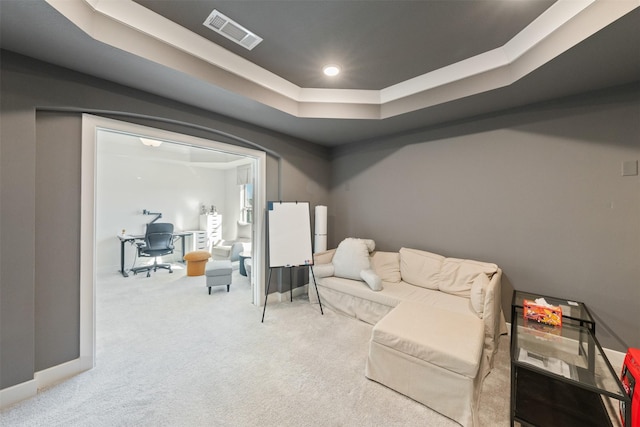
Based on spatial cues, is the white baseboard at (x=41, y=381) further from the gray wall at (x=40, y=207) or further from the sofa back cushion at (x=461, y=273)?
the sofa back cushion at (x=461, y=273)

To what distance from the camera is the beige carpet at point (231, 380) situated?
5.16ft

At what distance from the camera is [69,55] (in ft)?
5.54

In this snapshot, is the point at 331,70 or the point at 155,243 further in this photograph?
the point at 155,243

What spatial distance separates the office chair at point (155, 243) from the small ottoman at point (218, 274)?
1609mm

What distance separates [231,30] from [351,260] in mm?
2654

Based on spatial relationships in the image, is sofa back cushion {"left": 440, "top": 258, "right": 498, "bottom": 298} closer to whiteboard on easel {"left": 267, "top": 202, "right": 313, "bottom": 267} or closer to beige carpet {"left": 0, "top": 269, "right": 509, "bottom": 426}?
beige carpet {"left": 0, "top": 269, "right": 509, "bottom": 426}

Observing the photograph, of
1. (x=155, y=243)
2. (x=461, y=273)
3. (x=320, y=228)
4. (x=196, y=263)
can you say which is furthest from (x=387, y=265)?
(x=155, y=243)

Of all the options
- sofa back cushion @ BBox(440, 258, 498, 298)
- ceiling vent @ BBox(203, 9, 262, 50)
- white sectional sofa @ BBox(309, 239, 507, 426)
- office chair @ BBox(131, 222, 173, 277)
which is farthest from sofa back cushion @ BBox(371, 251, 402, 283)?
office chair @ BBox(131, 222, 173, 277)

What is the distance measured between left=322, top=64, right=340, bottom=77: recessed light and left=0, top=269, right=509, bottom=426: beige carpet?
2.76 m

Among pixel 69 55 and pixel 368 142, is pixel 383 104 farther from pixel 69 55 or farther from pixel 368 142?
pixel 69 55

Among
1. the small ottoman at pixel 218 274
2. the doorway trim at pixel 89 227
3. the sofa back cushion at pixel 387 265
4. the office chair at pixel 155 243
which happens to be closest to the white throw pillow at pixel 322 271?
the sofa back cushion at pixel 387 265

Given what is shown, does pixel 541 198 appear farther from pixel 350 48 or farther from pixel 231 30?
pixel 231 30

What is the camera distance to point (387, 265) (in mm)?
3268

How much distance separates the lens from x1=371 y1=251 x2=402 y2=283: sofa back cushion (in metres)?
3.16
